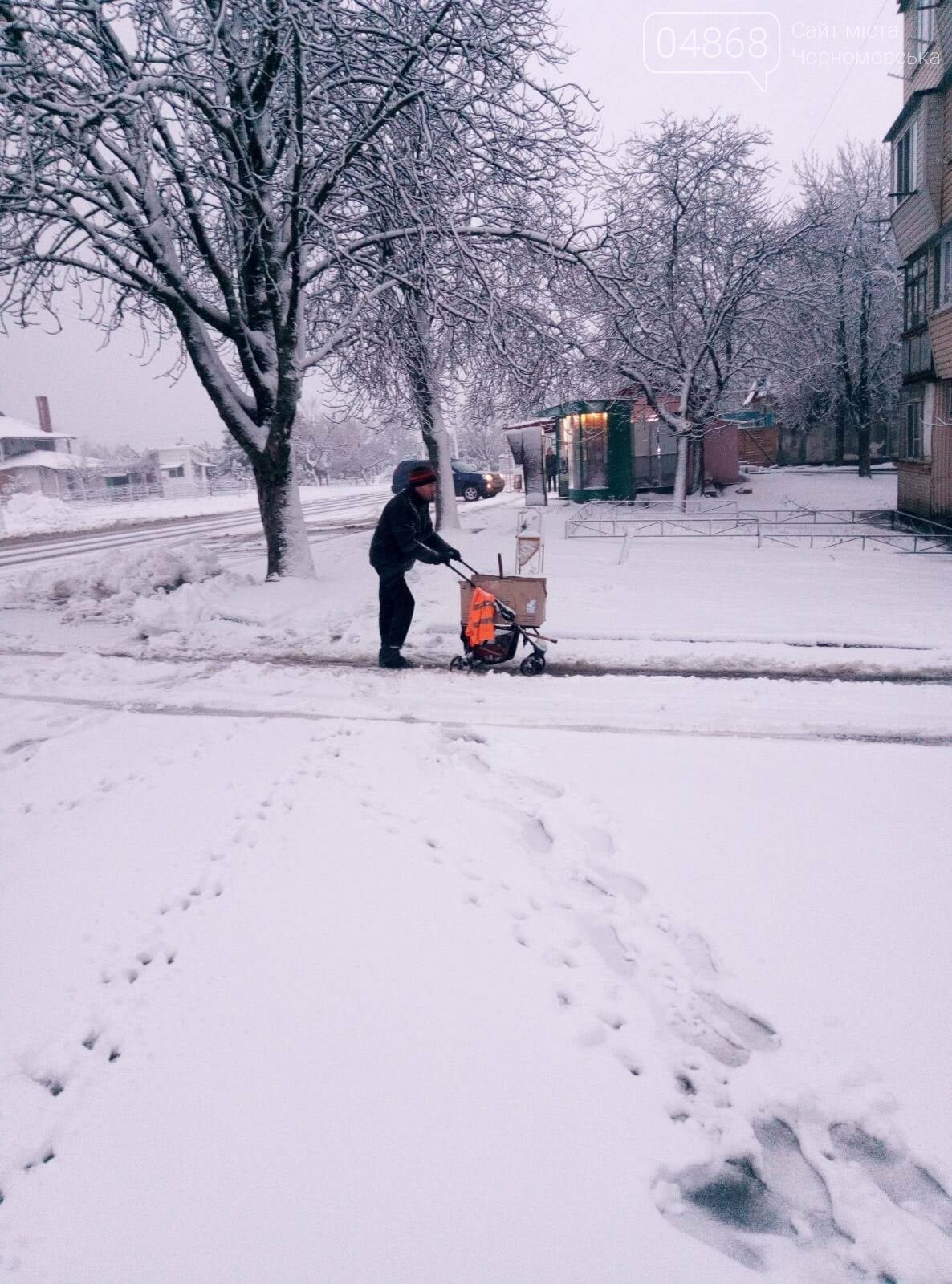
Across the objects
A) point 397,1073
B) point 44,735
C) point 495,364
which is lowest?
point 397,1073

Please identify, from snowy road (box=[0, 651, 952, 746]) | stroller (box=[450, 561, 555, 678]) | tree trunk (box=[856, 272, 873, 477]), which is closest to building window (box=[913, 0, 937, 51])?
tree trunk (box=[856, 272, 873, 477])

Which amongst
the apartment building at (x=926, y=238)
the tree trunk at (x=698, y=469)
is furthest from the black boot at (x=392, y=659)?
the tree trunk at (x=698, y=469)

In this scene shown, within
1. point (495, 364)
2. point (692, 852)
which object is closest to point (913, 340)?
point (495, 364)

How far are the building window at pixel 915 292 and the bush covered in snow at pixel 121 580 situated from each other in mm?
17708

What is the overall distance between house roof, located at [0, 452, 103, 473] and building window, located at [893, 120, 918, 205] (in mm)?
57765

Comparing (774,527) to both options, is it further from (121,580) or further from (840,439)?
(840,439)

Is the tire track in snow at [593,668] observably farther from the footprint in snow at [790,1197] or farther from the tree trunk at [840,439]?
the tree trunk at [840,439]

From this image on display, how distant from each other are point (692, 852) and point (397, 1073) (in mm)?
1969

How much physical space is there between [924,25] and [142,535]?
23878mm

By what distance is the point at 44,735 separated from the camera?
6.06 meters

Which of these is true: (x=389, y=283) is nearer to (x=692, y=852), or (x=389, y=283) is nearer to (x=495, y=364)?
(x=495, y=364)

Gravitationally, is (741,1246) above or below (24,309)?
below

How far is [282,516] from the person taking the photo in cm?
1184

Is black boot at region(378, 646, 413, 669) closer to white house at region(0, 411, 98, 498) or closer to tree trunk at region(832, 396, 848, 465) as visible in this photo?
tree trunk at region(832, 396, 848, 465)
